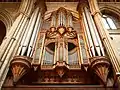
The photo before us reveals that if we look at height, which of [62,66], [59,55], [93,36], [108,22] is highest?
[108,22]

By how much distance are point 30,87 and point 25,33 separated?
310 cm

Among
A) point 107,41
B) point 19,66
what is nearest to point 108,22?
point 107,41

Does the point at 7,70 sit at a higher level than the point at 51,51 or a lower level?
lower

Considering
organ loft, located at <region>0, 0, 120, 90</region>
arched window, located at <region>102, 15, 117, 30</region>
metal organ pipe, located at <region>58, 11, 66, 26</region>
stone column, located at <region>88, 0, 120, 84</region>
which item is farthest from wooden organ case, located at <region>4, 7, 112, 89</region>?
arched window, located at <region>102, 15, 117, 30</region>

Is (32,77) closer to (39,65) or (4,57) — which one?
(39,65)

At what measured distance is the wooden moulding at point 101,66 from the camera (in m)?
6.96

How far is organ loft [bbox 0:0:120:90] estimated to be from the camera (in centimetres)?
701

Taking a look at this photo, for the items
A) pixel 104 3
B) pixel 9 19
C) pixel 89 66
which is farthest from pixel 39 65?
pixel 104 3

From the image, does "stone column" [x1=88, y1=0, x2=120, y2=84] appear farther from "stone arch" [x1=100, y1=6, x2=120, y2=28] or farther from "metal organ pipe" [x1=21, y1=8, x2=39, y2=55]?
"metal organ pipe" [x1=21, y1=8, x2=39, y2=55]

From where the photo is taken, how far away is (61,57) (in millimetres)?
8062

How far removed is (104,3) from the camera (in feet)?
46.9

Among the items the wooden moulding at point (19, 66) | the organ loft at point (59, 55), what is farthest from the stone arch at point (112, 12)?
the wooden moulding at point (19, 66)

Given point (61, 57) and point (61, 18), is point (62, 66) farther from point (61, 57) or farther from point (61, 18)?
point (61, 18)

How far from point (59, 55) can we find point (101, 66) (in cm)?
161
